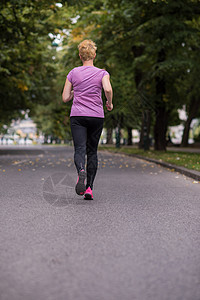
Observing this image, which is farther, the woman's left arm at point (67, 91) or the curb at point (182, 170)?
the curb at point (182, 170)

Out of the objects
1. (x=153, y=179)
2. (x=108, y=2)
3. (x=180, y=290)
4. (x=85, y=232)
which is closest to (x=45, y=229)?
(x=85, y=232)

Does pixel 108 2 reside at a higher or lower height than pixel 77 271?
higher

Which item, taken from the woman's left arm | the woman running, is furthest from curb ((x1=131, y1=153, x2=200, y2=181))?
the woman's left arm

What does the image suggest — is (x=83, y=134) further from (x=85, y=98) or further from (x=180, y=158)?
(x=180, y=158)

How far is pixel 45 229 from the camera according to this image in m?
5.19

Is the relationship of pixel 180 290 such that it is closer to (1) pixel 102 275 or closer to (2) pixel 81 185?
(1) pixel 102 275

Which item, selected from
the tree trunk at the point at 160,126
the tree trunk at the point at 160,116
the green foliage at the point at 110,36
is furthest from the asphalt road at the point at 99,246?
the tree trunk at the point at 160,126

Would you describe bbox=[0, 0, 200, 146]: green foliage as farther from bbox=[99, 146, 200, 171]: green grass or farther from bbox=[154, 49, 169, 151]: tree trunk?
bbox=[99, 146, 200, 171]: green grass

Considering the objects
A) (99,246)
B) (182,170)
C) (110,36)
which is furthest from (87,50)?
(110,36)

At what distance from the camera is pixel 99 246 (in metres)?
4.44

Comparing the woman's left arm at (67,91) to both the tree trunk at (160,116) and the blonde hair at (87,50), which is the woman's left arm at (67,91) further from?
the tree trunk at (160,116)

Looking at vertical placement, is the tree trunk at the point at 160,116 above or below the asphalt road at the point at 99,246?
above

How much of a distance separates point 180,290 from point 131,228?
208 centimetres

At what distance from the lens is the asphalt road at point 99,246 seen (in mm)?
3250
